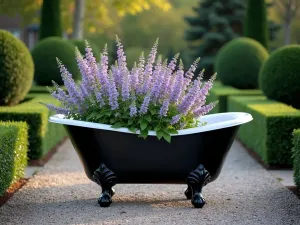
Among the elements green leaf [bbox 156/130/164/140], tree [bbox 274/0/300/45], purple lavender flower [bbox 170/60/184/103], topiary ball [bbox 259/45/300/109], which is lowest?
tree [bbox 274/0/300/45]

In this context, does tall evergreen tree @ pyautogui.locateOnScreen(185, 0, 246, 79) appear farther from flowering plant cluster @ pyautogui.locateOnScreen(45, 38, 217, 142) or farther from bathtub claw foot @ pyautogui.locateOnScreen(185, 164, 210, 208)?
bathtub claw foot @ pyautogui.locateOnScreen(185, 164, 210, 208)

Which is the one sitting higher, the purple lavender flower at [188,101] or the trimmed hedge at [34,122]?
the purple lavender flower at [188,101]

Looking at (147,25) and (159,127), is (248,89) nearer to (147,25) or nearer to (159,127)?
(159,127)

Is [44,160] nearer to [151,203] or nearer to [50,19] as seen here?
[151,203]

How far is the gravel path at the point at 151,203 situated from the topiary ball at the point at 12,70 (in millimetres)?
2708

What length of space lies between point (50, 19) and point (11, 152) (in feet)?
40.3

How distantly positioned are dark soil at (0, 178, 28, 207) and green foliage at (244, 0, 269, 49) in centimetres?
1199

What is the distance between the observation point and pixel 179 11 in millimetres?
42125

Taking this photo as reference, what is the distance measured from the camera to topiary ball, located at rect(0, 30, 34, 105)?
1100cm

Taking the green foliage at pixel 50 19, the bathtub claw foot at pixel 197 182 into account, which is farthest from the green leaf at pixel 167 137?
the green foliage at pixel 50 19

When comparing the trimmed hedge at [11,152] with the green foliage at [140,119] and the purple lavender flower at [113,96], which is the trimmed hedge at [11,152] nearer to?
the green foliage at [140,119]

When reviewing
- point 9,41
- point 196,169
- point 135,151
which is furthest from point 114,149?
point 9,41

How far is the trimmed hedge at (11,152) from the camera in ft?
21.3

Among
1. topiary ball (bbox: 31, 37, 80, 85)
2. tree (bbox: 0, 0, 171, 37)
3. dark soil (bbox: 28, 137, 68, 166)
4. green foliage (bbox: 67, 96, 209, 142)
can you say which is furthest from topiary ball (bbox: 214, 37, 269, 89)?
green foliage (bbox: 67, 96, 209, 142)
